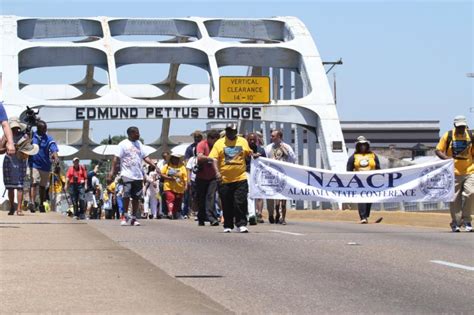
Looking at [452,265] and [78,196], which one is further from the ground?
[78,196]

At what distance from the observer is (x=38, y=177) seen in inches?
959

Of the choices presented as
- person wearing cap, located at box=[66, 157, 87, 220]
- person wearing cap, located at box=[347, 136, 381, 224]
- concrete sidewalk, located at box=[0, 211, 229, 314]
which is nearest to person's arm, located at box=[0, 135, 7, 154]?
concrete sidewalk, located at box=[0, 211, 229, 314]

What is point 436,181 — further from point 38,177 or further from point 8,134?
point 8,134

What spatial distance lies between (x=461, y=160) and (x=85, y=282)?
32.7ft

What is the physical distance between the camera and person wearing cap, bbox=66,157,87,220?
28.3 m

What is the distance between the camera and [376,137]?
492 feet

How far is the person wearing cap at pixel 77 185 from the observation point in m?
28.3

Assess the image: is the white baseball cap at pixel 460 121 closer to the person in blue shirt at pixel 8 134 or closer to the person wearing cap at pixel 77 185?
the person in blue shirt at pixel 8 134

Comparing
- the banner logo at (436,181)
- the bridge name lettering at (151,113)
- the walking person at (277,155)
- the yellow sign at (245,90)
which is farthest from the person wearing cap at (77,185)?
the yellow sign at (245,90)

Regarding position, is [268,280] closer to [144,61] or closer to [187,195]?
[187,195]

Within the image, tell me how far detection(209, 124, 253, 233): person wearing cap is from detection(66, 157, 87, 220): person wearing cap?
35.1ft

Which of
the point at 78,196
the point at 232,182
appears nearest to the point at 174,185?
the point at 78,196

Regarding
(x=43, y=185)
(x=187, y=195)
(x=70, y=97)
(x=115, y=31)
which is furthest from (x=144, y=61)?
(x=43, y=185)

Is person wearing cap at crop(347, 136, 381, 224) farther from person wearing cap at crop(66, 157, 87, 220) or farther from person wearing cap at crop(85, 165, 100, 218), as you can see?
person wearing cap at crop(85, 165, 100, 218)
